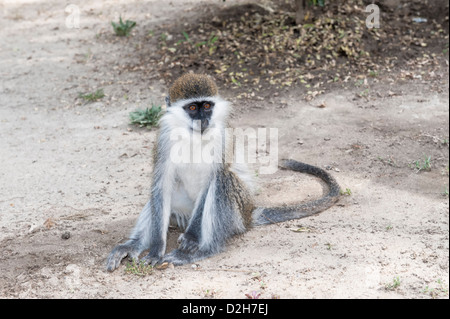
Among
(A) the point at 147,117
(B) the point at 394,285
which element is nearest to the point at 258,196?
(B) the point at 394,285

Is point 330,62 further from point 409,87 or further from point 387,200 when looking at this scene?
point 387,200

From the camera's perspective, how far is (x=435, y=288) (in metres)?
3.65

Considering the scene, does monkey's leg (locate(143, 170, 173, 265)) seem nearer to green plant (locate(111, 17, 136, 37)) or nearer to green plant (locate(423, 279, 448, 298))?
green plant (locate(423, 279, 448, 298))

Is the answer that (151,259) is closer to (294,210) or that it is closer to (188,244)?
(188,244)

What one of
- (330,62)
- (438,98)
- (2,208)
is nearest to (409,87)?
(438,98)

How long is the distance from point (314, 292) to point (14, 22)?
8.71 metres

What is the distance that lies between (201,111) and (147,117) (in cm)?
287

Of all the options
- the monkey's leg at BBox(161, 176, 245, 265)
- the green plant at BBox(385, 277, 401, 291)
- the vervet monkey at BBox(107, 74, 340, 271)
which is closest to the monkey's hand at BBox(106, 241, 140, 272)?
the vervet monkey at BBox(107, 74, 340, 271)

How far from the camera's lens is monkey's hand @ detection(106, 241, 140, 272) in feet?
13.6

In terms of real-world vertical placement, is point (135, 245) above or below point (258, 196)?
below

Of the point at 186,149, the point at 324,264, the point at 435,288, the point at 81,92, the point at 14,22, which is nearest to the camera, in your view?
the point at 435,288

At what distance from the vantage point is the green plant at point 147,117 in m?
6.93

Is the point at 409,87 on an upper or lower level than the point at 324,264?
upper

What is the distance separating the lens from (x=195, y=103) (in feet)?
13.9
